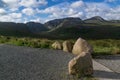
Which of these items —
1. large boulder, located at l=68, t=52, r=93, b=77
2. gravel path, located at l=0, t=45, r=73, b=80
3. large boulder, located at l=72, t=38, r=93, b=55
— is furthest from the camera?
large boulder, located at l=72, t=38, r=93, b=55

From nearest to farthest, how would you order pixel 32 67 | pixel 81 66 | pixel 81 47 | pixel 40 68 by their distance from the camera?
pixel 81 66
pixel 40 68
pixel 32 67
pixel 81 47

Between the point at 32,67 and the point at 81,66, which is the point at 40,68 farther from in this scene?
the point at 81,66

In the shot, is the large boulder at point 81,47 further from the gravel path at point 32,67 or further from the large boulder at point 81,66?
the large boulder at point 81,66

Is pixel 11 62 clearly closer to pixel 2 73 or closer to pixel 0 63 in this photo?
pixel 0 63

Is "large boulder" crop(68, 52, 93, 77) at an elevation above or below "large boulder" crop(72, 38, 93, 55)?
below

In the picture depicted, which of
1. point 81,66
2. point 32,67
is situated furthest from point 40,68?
point 81,66

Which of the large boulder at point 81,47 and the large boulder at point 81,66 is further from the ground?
the large boulder at point 81,47

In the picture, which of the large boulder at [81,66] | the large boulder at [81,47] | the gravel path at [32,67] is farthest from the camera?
the large boulder at [81,47]

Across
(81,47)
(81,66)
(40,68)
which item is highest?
(81,47)

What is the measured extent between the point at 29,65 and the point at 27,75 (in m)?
2.98

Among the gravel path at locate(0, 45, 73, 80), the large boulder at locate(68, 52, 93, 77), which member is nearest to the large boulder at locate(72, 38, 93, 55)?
the gravel path at locate(0, 45, 73, 80)

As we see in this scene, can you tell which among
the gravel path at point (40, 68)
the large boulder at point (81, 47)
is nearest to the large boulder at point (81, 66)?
the gravel path at point (40, 68)

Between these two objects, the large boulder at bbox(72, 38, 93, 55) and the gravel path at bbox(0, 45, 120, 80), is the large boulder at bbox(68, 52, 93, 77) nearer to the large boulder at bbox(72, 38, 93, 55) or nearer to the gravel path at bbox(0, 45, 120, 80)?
the gravel path at bbox(0, 45, 120, 80)

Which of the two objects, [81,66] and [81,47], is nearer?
[81,66]
